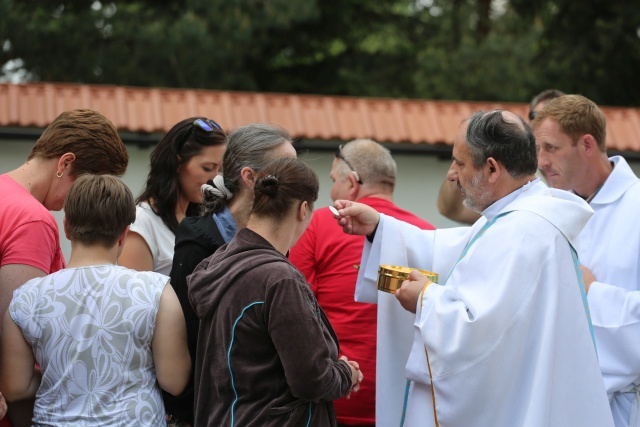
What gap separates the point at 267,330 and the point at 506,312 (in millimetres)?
889

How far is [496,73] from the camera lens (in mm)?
16891

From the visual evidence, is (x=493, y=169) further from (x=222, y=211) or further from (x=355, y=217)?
(x=222, y=211)

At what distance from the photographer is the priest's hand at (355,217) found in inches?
150

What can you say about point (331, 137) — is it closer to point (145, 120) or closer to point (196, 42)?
point (145, 120)

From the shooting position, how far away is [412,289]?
3.41m

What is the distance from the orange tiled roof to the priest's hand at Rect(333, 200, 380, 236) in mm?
6340

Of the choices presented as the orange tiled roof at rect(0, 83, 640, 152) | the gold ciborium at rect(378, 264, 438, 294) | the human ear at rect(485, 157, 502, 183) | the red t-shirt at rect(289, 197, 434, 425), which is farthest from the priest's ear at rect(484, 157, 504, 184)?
the orange tiled roof at rect(0, 83, 640, 152)

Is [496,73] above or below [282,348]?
below

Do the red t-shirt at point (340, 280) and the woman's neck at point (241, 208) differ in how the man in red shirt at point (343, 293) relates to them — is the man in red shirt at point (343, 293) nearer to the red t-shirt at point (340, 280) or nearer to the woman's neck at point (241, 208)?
the red t-shirt at point (340, 280)

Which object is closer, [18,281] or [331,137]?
[18,281]

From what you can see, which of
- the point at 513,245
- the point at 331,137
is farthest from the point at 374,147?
the point at 331,137

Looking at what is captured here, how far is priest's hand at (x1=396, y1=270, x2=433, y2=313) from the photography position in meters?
3.41

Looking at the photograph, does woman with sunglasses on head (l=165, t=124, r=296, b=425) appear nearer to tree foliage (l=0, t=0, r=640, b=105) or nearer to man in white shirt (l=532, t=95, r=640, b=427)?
man in white shirt (l=532, t=95, r=640, b=427)

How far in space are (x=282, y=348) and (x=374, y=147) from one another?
1.94m
